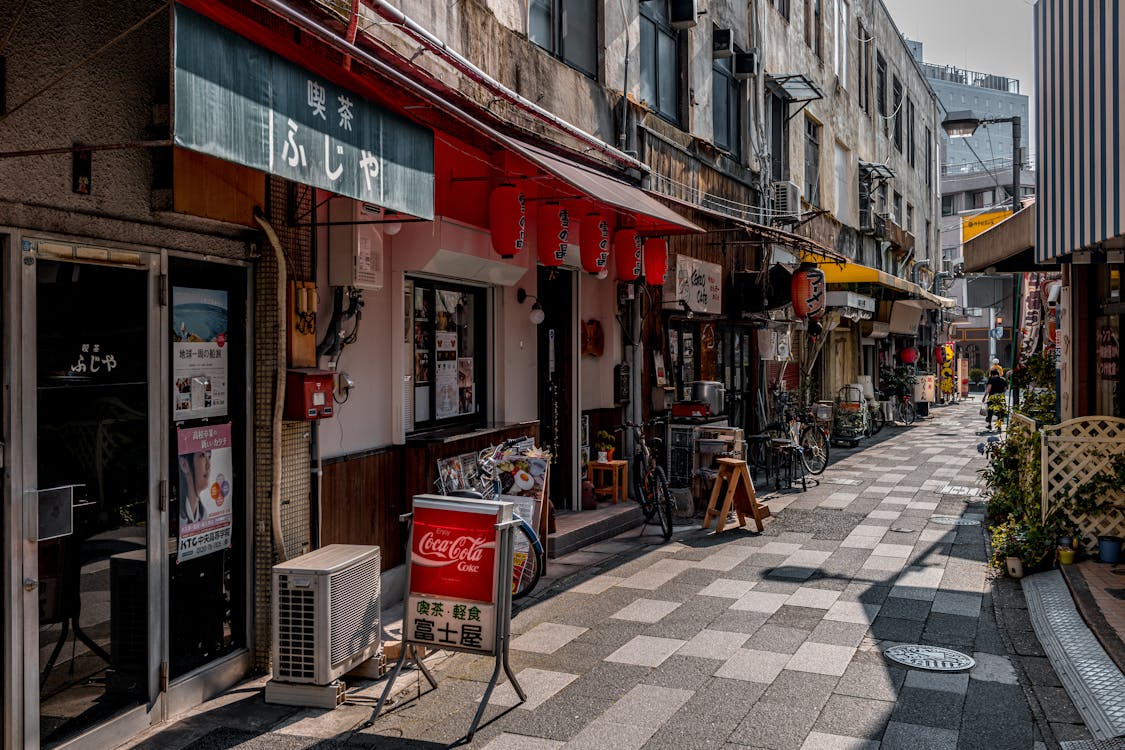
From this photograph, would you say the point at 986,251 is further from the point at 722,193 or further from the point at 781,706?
the point at 781,706

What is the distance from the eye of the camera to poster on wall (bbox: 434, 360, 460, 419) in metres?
9.50

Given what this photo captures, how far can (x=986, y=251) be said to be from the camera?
13.1 m

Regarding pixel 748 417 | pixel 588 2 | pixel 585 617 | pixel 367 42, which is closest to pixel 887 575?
pixel 585 617

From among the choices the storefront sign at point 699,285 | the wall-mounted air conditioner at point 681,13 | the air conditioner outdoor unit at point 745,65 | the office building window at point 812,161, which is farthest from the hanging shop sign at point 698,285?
the office building window at point 812,161

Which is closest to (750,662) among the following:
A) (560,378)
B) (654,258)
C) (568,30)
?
(560,378)

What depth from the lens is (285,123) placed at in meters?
4.77

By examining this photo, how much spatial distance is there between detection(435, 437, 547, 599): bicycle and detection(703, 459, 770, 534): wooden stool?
3300 mm

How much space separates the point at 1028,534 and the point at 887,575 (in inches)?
57.4

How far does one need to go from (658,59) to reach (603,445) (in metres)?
6.24

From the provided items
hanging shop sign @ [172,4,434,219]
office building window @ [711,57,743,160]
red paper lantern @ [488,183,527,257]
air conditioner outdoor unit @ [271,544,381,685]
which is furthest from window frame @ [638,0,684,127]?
air conditioner outdoor unit @ [271,544,381,685]

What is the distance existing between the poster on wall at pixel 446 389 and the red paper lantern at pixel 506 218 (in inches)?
54.2

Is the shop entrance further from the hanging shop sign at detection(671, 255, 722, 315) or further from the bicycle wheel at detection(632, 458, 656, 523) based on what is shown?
the hanging shop sign at detection(671, 255, 722, 315)

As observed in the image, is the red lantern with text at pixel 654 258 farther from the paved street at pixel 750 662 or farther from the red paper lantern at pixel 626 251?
the paved street at pixel 750 662

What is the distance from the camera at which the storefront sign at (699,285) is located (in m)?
14.5
